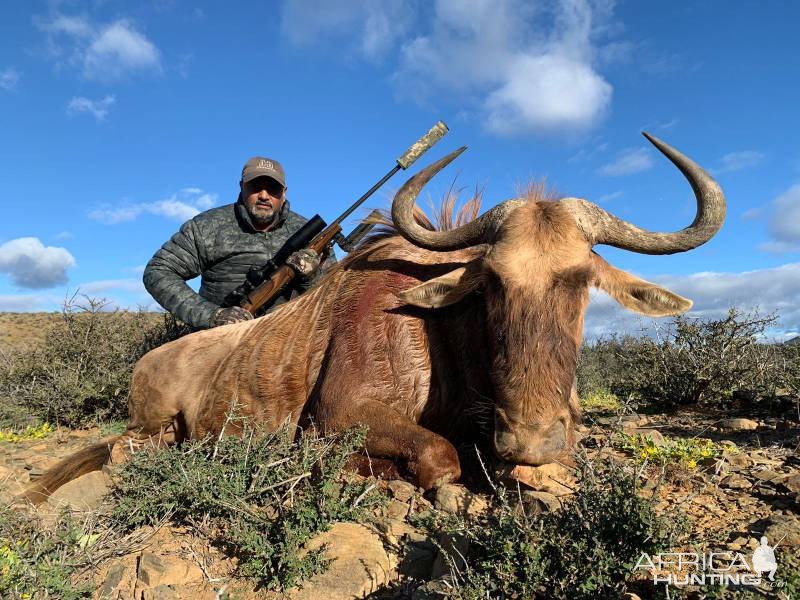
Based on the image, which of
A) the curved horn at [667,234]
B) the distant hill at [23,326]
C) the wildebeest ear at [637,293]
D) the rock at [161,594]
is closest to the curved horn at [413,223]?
the curved horn at [667,234]

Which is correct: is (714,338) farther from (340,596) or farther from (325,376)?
(340,596)

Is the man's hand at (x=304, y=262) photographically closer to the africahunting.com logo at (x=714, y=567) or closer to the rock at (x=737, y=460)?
the rock at (x=737, y=460)

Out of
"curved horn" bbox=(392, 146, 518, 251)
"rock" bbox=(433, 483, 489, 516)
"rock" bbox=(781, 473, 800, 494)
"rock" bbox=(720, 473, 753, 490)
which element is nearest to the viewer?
"rock" bbox=(781, 473, 800, 494)

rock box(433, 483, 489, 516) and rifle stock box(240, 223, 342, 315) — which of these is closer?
rock box(433, 483, 489, 516)

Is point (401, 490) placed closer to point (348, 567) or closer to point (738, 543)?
point (348, 567)

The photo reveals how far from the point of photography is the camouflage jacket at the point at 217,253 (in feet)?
24.5

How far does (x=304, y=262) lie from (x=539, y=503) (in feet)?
15.5

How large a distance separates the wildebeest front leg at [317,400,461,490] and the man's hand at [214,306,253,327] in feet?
9.12

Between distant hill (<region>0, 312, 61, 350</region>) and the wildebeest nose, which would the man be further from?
distant hill (<region>0, 312, 61, 350</region>)

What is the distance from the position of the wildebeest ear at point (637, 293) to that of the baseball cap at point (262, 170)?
522 cm

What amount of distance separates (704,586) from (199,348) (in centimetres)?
510

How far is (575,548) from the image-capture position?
2.01 m

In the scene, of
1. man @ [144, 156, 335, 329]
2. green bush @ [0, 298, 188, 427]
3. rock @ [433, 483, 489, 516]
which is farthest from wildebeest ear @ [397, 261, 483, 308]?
green bush @ [0, 298, 188, 427]

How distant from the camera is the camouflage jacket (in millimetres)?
7477
